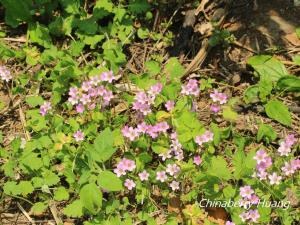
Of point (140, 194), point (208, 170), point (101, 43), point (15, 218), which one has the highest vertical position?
point (101, 43)

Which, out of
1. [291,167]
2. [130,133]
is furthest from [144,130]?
[291,167]

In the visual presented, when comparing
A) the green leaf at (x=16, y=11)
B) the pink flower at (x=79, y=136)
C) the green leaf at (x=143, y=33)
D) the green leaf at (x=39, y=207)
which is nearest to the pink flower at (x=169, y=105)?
the pink flower at (x=79, y=136)

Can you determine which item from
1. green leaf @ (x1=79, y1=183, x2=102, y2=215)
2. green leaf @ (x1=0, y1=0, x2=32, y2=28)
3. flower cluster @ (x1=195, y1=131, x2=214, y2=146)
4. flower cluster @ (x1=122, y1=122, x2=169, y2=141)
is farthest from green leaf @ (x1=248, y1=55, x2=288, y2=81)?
green leaf @ (x1=0, y1=0, x2=32, y2=28)

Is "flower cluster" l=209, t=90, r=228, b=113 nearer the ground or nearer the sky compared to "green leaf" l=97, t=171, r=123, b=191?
nearer the sky

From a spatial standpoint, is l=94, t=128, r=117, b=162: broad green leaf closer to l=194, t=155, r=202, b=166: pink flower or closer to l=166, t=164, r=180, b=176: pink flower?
l=166, t=164, r=180, b=176: pink flower

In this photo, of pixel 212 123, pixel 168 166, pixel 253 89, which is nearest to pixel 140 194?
pixel 168 166

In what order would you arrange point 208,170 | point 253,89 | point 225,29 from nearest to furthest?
1. point 208,170
2. point 253,89
3. point 225,29

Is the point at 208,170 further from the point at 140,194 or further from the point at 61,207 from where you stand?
the point at 61,207
